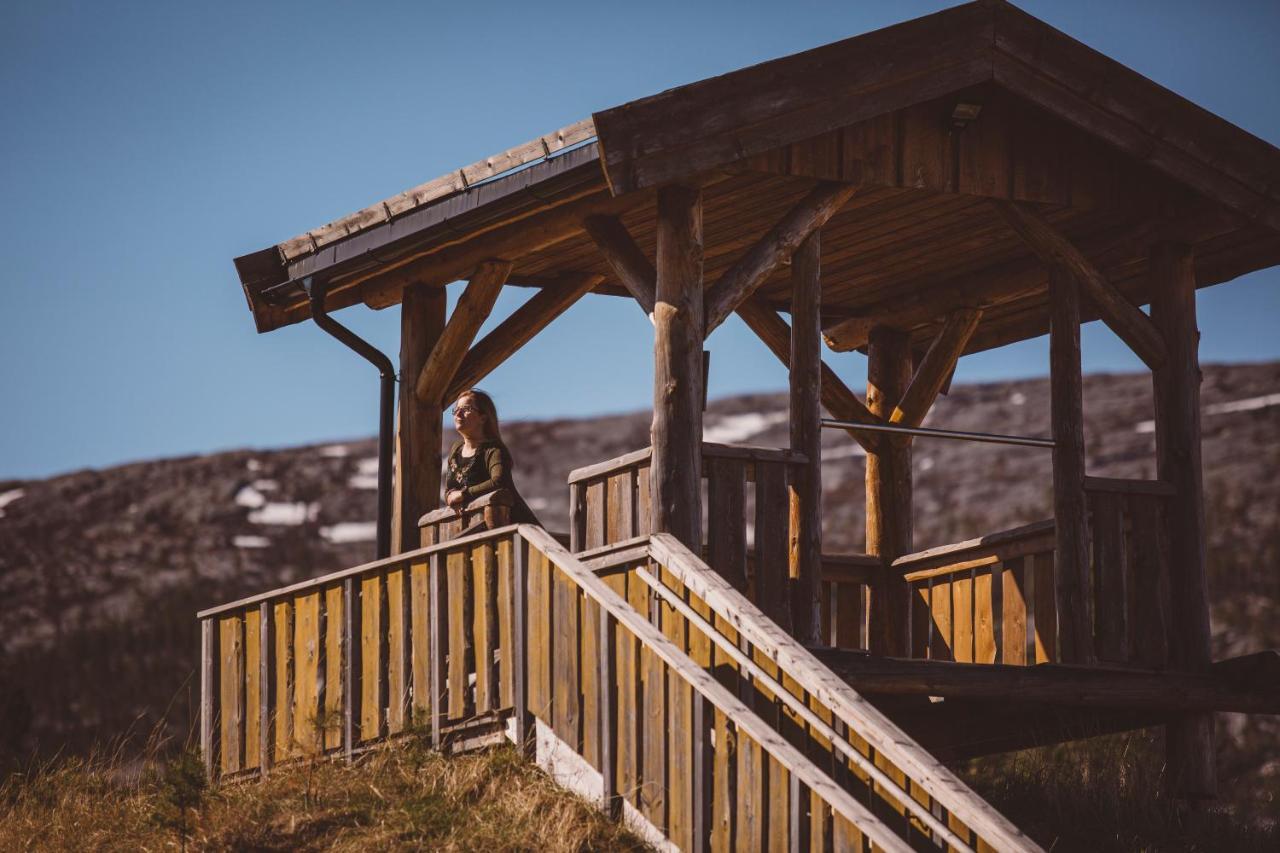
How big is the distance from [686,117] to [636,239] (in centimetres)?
274

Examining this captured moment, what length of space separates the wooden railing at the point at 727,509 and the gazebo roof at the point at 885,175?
1856 mm

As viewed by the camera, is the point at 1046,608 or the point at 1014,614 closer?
the point at 1046,608

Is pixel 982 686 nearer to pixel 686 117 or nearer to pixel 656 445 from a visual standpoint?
pixel 656 445

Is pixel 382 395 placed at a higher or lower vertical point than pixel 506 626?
higher

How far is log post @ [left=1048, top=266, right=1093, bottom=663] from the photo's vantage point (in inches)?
514

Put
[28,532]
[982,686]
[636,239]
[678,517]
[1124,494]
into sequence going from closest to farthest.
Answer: [678,517]
[982,686]
[1124,494]
[636,239]
[28,532]

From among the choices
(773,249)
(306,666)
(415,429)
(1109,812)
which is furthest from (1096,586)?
(306,666)

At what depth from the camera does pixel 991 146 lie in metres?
13.4

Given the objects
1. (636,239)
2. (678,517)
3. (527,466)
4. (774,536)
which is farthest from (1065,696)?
(527,466)

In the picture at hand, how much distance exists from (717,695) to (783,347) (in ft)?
23.3

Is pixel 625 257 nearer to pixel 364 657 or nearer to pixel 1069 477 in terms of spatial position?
pixel 364 657

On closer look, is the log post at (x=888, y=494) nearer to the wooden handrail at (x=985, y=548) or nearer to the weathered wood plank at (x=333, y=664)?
the wooden handrail at (x=985, y=548)

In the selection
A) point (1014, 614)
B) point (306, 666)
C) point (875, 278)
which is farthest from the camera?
point (875, 278)

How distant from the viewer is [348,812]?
1057 cm
